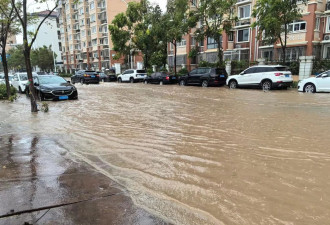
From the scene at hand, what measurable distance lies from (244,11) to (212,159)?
101 ft

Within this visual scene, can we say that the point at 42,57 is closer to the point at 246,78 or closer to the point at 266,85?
the point at 246,78

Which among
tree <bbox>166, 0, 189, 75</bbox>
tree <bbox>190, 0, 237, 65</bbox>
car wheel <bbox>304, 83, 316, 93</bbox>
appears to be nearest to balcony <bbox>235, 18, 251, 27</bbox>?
tree <bbox>190, 0, 237, 65</bbox>

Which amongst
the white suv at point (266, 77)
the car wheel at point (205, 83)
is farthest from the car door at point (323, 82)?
the car wheel at point (205, 83)

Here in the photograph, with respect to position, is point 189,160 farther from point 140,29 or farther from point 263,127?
point 140,29

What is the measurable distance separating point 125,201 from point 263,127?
4453 mm

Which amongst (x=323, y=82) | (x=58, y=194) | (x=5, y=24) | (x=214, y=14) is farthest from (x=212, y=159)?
(x=214, y=14)

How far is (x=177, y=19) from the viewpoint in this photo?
2297 centimetres

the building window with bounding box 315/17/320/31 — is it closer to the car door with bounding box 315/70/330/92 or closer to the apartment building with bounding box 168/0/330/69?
the apartment building with bounding box 168/0/330/69

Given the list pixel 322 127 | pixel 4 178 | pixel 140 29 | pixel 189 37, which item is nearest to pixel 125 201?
pixel 4 178

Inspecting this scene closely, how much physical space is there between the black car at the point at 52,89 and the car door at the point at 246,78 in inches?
424

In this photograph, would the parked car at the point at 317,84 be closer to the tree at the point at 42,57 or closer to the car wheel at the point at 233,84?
the car wheel at the point at 233,84

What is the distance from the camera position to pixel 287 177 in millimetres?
3615

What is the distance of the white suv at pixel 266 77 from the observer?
15609mm

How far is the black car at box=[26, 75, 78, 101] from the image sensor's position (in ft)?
40.1
